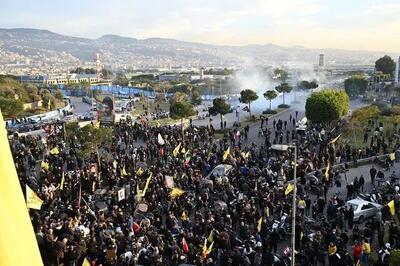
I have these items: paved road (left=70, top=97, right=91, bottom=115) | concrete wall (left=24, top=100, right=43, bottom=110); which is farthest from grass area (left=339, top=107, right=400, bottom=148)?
concrete wall (left=24, top=100, right=43, bottom=110)

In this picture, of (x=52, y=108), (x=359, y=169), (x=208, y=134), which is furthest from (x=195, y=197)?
(x=52, y=108)

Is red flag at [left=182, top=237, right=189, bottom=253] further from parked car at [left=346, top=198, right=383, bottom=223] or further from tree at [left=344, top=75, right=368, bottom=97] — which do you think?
tree at [left=344, top=75, right=368, bottom=97]

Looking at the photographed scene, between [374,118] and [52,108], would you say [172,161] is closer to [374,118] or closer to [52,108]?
[374,118]

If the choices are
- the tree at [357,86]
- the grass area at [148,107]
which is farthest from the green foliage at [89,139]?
the tree at [357,86]

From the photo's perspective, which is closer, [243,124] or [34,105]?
[243,124]

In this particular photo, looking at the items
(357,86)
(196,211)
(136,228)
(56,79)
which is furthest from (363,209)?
(56,79)

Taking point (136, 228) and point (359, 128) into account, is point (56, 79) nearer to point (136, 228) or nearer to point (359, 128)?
point (359, 128)
